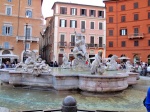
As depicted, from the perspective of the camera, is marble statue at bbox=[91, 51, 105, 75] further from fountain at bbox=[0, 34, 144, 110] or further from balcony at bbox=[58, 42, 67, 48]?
balcony at bbox=[58, 42, 67, 48]

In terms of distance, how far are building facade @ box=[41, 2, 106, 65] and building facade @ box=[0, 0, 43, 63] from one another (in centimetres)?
393

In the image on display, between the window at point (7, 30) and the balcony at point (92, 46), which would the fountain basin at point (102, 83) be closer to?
the window at point (7, 30)

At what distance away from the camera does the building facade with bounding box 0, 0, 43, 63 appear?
107ft

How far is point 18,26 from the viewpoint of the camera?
3372 centimetres

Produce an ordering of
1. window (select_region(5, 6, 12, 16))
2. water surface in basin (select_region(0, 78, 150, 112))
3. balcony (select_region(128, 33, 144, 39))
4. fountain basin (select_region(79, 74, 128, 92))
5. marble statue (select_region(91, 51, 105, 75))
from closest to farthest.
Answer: water surface in basin (select_region(0, 78, 150, 112))
fountain basin (select_region(79, 74, 128, 92))
marble statue (select_region(91, 51, 105, 75))
window (select_region(5, 6, 12, 16))
balcony (select_region(128, 33, 144, 39))

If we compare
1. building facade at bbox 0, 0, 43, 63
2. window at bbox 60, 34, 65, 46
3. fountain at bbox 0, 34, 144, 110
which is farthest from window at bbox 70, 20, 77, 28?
fountain at bbox 0, 34, 144, 110

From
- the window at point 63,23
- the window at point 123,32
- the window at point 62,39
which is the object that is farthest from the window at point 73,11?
the window at point 123,32

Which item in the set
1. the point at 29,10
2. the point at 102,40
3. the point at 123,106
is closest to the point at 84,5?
the point at 102,40

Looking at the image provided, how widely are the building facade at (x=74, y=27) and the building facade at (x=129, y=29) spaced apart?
1.60 m

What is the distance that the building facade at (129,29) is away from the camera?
36.1 meters

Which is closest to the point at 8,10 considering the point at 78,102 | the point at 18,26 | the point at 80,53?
the point at 18,26

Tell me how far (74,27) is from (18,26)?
35.0 ft

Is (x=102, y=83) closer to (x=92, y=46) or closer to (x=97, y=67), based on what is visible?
(x=97, y=67)

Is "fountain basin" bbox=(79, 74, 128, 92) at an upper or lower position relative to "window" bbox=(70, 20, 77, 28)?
lower
